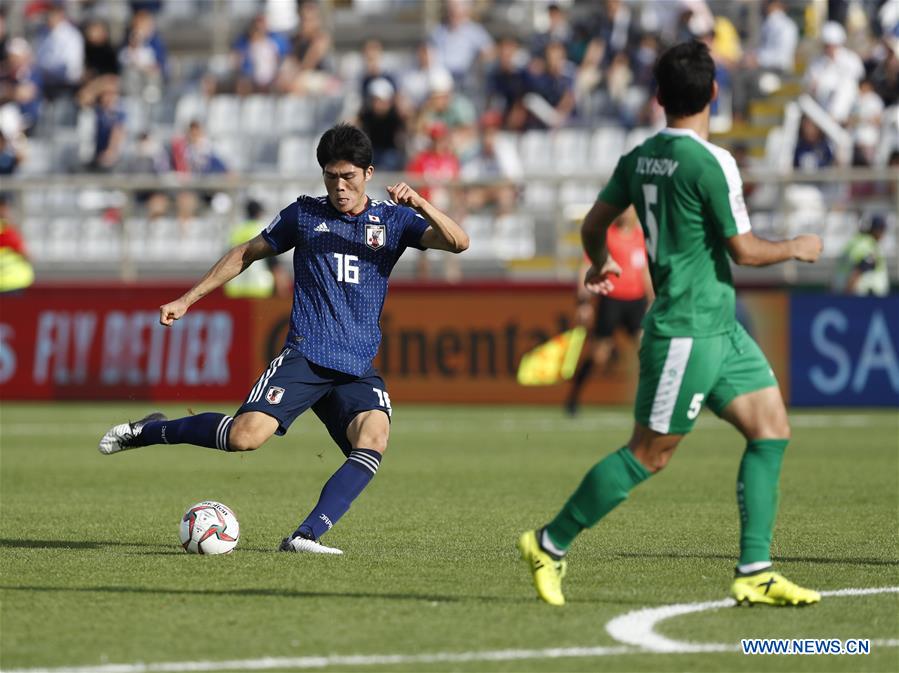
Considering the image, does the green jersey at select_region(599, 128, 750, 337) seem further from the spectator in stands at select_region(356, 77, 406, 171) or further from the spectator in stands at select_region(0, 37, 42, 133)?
the spectator in stands at select_region(0, 37, 42, 133)

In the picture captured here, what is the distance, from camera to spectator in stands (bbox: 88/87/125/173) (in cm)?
2630

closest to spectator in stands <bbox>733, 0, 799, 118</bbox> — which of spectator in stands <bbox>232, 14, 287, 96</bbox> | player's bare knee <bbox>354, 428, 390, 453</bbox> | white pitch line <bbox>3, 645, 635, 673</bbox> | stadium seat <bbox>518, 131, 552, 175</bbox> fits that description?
stadium seat <bbox>518, 131, 552, 175</bbox>

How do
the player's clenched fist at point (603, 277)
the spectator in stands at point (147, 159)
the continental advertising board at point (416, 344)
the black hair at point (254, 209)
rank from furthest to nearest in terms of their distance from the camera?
the spectator in stands at point (147, 159), the black hair at point (254, 209), the continental advertising board at point (416, 344), the player's clenched fist at point (603, 277)

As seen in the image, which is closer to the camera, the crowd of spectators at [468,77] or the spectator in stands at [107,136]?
the crowd of spectators at [468,77]

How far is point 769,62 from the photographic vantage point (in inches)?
985

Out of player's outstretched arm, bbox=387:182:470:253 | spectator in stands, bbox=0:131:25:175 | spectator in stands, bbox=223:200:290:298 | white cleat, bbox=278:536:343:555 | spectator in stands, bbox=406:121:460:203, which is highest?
player's outstretched arm, bbox=387:182:470:253

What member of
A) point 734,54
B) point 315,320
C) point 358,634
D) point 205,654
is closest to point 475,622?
point 358,634

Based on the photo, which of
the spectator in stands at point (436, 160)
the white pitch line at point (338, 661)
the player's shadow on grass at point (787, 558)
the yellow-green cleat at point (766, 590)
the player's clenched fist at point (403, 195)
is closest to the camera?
the white pitch line at point (338, 661)

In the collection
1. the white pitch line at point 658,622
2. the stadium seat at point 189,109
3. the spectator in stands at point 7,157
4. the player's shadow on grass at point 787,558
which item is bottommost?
the player's shadow on grass at point 787,558

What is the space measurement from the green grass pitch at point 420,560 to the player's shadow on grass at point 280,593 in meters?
0.01

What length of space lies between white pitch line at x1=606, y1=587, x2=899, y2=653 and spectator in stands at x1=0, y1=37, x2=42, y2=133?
2287 centimetres

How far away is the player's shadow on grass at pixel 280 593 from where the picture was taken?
23.9 ft

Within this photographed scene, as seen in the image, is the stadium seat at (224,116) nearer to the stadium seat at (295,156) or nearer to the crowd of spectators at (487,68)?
the crowd of spectators at (487,68)
